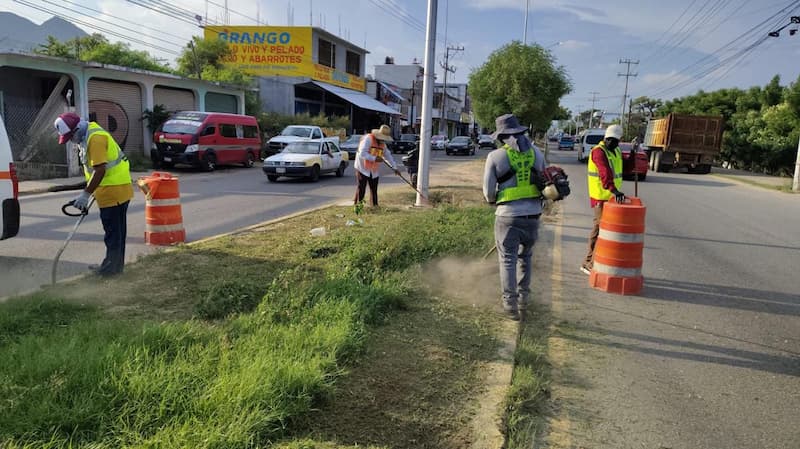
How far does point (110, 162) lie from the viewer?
5754 mm

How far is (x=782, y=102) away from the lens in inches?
1212

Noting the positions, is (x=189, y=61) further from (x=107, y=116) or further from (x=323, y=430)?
(x=323, y=430)

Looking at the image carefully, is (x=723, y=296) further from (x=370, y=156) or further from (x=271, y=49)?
(x=271, y=49)

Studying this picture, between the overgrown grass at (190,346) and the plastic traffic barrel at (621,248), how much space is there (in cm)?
228

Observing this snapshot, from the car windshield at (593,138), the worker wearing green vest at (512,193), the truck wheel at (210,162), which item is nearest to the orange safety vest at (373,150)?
the worker wearing green vest at (512,193)

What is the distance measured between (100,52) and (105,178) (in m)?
27.4

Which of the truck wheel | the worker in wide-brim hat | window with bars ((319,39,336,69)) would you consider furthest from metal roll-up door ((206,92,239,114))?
the worker in wide-brim hat

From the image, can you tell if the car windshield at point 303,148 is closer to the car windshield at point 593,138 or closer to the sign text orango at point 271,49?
the car windshield at point 593,138

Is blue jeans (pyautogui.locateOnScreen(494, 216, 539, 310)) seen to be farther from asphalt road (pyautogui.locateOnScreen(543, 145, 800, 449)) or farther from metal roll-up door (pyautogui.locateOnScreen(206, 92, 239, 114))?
metal roll-up door (pyautogui.locateOnScreen(206, 92, 239, 114))

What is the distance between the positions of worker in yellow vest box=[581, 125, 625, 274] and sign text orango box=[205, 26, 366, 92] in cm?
3455

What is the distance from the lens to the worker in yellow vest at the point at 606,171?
6555mm

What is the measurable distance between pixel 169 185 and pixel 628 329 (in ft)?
19.4

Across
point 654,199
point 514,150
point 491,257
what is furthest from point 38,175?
point 654,199

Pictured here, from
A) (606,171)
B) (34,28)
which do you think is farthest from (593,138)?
(34,28)
